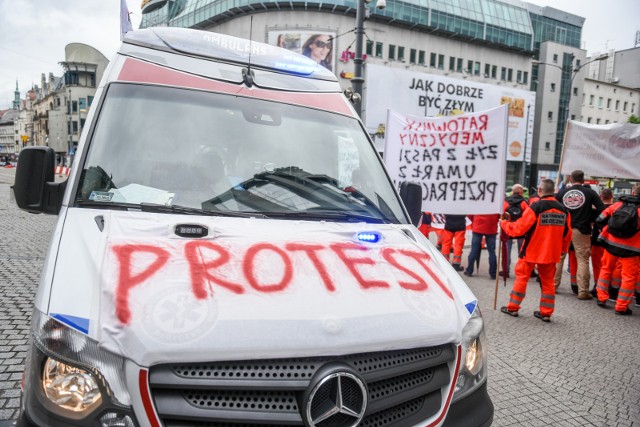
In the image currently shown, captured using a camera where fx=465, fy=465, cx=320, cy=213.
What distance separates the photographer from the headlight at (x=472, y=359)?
81.7 inches

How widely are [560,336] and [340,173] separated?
403cm

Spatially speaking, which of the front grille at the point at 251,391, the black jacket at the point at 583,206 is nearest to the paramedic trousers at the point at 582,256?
the black jacket at the point at 583,206

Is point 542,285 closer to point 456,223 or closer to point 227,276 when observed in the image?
point 456,223

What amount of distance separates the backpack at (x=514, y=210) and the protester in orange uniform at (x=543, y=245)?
51.6 inches

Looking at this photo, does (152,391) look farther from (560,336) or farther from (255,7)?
(255,7)

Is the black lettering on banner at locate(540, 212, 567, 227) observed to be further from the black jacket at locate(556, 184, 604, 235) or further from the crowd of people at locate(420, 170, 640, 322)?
the black jacket at locate(556, 184, 604, 235)

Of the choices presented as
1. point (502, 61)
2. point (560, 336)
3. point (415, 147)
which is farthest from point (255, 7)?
point (560, 336)

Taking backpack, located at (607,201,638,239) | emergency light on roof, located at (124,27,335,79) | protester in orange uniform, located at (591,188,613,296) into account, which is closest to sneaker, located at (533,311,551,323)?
backpack, located at (607,201,638,239)

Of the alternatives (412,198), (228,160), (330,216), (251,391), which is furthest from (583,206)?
(251,391)

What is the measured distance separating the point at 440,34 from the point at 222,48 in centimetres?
5189

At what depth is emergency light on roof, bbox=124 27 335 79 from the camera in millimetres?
3209

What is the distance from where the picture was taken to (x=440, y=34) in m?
50.0

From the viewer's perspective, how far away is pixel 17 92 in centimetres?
13788

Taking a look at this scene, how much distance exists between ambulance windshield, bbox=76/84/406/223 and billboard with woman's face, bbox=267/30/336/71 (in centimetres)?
4102
